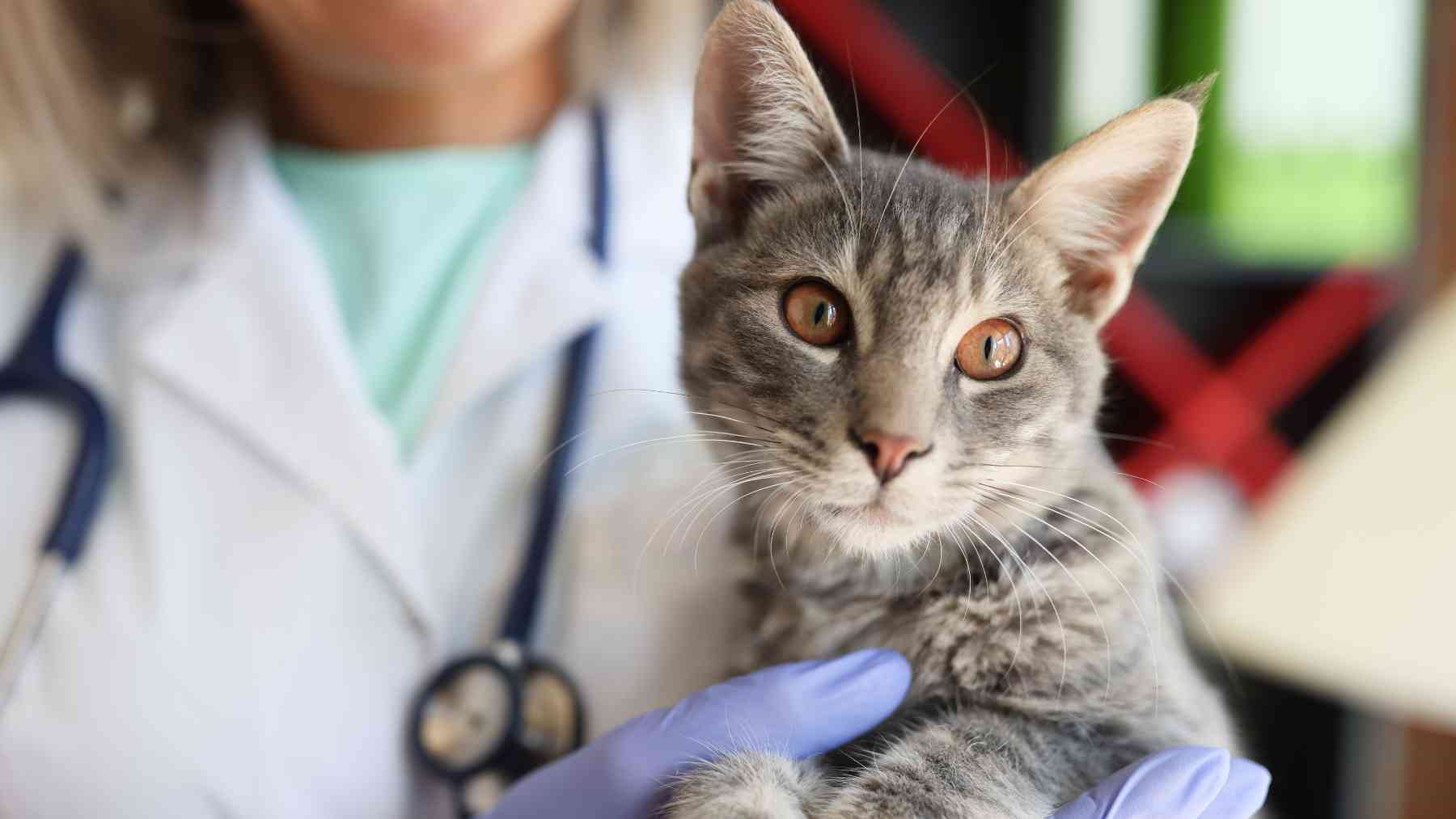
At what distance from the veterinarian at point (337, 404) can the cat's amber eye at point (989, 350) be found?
1.16ft

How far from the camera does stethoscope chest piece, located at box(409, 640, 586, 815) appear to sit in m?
0.98

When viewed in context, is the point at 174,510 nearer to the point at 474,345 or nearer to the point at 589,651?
the point at 474,345

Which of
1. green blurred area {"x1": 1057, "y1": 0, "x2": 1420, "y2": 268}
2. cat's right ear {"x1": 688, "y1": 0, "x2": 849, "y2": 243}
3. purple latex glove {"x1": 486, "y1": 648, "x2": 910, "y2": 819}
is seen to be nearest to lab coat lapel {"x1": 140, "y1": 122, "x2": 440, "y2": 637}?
purple latex glove {"x1": 486, "y1": 648, "x2": 910, "y2": 819}

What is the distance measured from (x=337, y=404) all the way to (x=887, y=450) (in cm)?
74

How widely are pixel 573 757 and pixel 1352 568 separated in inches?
38.0

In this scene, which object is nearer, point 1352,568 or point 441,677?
point 441,677

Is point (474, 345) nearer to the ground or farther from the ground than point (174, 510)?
farther from the ground

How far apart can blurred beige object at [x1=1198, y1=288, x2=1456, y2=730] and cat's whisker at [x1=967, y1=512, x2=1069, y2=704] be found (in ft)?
2.08

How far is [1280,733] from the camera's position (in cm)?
220

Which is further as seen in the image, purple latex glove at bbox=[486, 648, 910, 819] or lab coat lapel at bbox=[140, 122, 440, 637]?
lab coat lapel at bbox=[140, 122, 440, 637]

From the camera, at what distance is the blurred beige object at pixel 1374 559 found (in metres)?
1.13

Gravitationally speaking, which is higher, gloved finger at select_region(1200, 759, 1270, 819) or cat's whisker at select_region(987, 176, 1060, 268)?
cat's whisker at select_region(987, 176, 1060, 268)

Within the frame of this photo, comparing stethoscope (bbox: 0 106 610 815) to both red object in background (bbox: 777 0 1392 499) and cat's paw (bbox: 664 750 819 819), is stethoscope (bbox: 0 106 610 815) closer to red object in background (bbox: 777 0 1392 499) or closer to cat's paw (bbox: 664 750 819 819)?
cat's paw (bbox: 664 750 819 819)

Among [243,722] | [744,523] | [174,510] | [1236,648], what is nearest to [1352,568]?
[1236,648]
